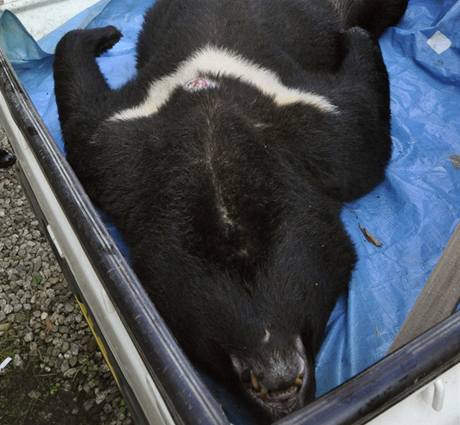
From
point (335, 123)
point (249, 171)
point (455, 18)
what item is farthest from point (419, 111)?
point (249, 171)

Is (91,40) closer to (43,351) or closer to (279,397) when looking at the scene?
(43,351)

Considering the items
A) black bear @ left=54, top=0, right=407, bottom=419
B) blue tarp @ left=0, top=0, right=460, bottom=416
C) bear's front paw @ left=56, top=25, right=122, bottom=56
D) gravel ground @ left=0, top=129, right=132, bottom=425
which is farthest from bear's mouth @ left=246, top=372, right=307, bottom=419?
bear's front paw @ left=56, top=25, right=122, bottom=56

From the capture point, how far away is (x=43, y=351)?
9.64ft

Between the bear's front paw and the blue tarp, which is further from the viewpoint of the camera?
the bear's front paw

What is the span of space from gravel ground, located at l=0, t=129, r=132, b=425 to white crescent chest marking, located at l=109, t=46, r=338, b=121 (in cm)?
117

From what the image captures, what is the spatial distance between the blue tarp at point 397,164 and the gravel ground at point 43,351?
770mm

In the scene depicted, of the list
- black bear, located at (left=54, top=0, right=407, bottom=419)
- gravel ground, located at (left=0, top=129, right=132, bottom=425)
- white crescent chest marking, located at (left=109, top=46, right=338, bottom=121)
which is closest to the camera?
black bear, located at (left=54, top=0, right=407, bottom=419)

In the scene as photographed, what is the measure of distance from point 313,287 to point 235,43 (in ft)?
4.37

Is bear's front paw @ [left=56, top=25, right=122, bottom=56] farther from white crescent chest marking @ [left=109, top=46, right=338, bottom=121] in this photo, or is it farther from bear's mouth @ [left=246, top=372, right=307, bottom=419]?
bear's mouth @ [left=246, top=372, right=307, bottom=419]

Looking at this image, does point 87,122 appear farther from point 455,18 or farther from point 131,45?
point 455,18

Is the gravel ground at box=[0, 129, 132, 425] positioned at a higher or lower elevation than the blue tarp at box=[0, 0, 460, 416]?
lower

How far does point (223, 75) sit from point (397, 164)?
1.04 m

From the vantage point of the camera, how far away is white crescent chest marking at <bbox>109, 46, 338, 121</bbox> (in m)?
2.47

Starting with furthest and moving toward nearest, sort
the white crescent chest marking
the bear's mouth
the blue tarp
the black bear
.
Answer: the white crescent chest marking → the blue tarp → the black bear → the bear's mouth
